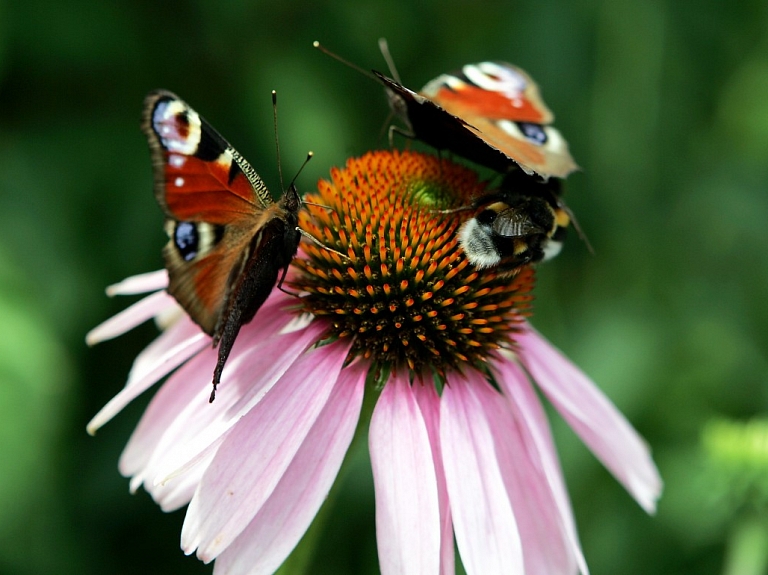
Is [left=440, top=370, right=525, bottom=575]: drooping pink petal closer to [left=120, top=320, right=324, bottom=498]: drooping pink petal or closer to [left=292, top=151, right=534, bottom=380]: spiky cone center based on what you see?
[left=292, top=151, right=534, bottom=380]: spiky cone center

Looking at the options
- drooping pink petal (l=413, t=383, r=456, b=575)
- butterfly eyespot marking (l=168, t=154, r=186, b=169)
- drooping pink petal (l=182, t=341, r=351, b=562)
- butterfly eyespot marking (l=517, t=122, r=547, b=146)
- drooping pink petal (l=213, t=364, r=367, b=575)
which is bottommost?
drooping pink petal (l=413, t=383, r=456, b=575)

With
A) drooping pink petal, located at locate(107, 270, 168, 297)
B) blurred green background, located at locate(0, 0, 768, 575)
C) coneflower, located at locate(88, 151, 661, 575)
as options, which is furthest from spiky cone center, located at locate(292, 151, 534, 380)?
blurred green background, located at locate(0, 0, 768, 575)

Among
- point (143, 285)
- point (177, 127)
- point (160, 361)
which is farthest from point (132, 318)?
point (177, 127)

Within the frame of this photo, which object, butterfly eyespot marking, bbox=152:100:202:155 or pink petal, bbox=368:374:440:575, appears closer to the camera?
pink petal, bbox=368:374:440:575

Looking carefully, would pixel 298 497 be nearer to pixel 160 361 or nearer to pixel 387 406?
pixel 387 406

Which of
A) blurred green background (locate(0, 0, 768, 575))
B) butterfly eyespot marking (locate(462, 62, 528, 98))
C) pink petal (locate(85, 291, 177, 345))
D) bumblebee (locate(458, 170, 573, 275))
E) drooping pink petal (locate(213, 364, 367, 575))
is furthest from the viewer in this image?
blurred green background (locate(0, 0, 768, 575))
